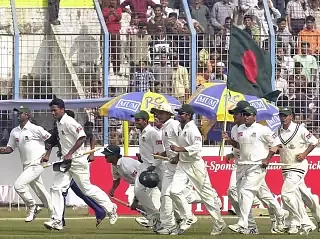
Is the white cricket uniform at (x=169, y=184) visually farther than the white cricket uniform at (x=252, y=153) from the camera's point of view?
Yes

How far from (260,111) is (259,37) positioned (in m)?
2.82

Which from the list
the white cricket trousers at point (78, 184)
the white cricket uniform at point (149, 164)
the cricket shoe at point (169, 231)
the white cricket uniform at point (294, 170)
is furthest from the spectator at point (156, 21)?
the cricket shoe at point (169, 231)

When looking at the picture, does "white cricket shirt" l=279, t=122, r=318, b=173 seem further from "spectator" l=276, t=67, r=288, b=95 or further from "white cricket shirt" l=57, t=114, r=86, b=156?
"spectator" l=276, t=67, r=288, b=95

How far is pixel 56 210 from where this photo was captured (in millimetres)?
20312

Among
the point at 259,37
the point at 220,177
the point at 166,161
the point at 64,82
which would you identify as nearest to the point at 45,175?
the point at 64,82

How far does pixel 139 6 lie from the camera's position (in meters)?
28.6

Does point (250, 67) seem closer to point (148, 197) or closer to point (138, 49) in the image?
point (148, 197)

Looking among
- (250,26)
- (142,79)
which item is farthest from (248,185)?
(250,26)

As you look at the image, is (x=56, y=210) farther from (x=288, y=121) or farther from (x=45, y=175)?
(x=45, y=175)

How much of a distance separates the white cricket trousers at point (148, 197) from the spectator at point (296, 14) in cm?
935

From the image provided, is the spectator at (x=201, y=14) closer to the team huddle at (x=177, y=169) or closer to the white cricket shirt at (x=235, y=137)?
the team huddle at (x=177, y=169)

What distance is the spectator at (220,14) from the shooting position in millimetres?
28641

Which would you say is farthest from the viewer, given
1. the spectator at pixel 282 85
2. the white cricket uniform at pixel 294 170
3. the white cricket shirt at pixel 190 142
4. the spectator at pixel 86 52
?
the spectator at pixel 282 85

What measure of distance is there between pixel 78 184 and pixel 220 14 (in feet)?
29.2
